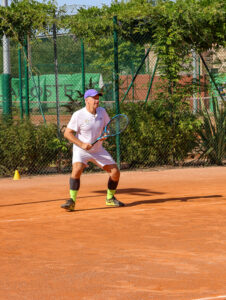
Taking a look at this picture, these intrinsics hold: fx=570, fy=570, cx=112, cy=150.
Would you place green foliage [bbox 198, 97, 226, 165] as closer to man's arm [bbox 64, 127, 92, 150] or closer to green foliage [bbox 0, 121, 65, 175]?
green foliage [bbox 0, 121, 65, 175]

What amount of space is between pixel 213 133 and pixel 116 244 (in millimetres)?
6830

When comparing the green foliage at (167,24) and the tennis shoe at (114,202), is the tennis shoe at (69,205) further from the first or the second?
the green foliage at (167,24)

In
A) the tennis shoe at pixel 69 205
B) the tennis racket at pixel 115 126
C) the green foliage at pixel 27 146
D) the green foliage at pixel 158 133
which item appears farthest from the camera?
the green foliage at pixel 158 133

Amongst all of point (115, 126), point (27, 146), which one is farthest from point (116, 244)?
point (27, 146)

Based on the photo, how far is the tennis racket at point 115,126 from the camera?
786 centimetres

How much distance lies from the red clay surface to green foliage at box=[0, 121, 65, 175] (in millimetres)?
1112

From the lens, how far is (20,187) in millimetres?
10203

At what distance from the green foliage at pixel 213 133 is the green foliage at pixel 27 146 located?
312cm

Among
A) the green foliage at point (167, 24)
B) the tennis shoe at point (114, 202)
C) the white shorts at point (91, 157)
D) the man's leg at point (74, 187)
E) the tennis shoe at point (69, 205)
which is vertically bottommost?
the tennis shoe at point (114, 202)

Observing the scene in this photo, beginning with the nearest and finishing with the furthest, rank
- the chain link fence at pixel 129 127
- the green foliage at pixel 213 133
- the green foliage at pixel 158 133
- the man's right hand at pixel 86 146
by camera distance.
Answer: the man's right hand at pixel 86 146 < the chain link fence at pixel 129 127 < the green foliage at pixel 158 133 < the green foliage at pixel 213 133

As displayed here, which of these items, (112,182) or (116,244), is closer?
(116,244)

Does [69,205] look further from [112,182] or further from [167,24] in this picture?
[167,24]

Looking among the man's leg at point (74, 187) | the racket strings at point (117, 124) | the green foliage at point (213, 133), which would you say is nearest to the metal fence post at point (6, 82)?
the racket strings at point (117, 124)

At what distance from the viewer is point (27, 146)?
1112cm
